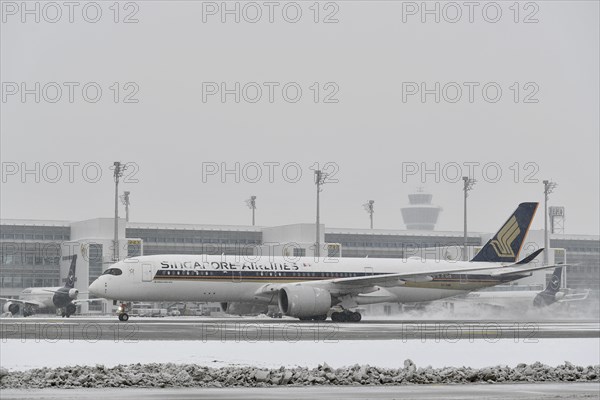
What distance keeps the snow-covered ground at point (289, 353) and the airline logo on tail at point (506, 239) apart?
33.5 m

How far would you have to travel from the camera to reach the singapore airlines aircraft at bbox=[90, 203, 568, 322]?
174ft

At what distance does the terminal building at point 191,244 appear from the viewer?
94250 mm

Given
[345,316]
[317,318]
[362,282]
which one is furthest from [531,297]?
[317,318]

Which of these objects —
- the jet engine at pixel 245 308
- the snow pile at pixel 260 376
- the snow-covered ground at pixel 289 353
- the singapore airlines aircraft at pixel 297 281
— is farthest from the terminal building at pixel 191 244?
the snow pile at pixel 260 376

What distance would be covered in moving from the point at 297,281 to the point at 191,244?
5571cm

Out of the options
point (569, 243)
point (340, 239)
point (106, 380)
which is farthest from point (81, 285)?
point (106, 380)

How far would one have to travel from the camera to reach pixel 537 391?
739 inches

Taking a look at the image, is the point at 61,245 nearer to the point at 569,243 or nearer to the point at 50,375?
the point at 569,243

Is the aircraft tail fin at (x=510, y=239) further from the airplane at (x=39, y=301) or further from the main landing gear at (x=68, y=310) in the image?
the airplane at (x=39, y=301)

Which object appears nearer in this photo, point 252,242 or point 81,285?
point 81,285

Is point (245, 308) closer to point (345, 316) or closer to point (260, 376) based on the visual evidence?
point (345, 316)

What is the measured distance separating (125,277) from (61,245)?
47744 mm

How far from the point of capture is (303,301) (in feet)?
173

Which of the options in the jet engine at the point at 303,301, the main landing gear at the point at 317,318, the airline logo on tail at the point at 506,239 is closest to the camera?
the jet engine at the point at 303,301
